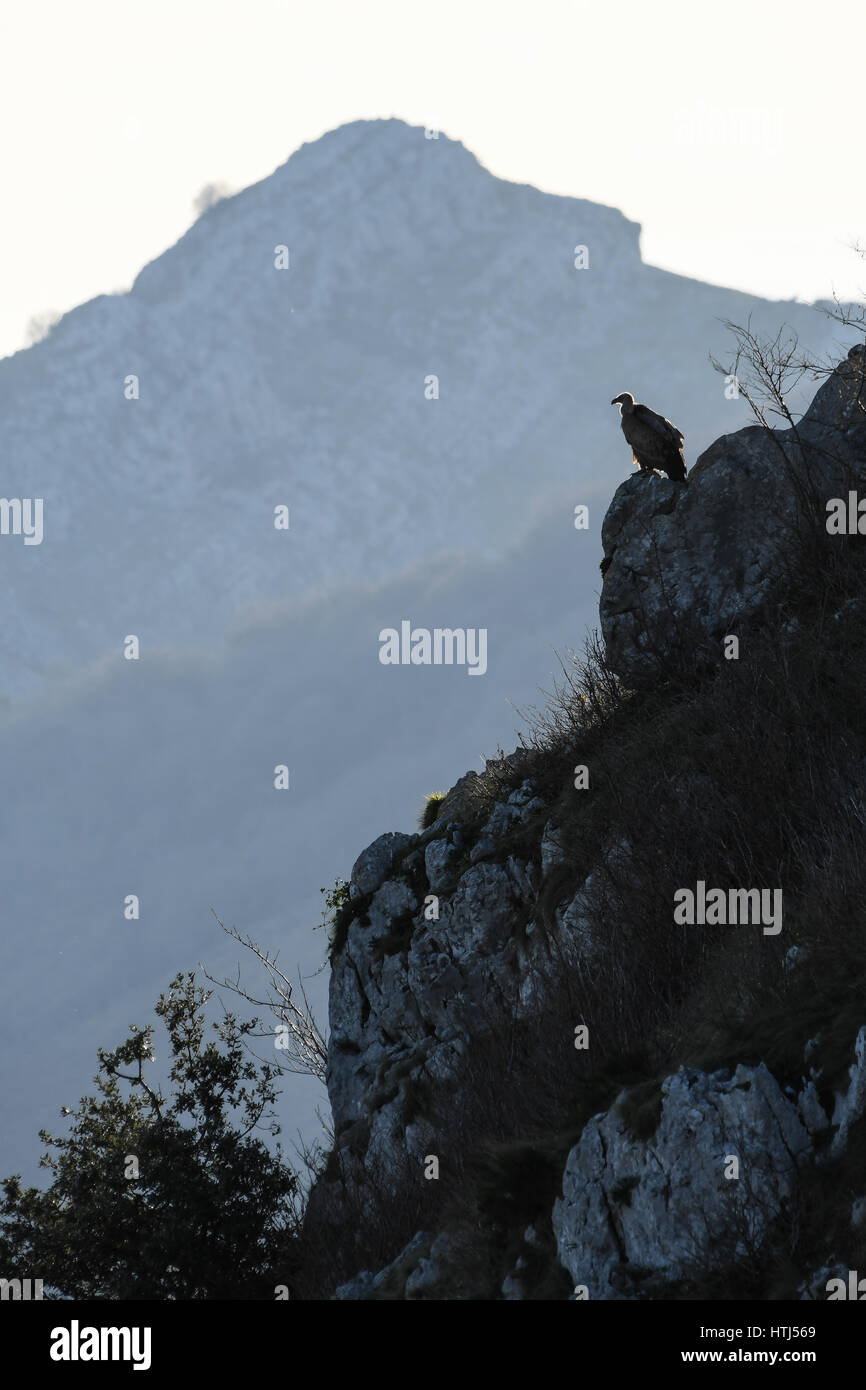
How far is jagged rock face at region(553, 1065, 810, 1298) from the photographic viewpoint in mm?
9008

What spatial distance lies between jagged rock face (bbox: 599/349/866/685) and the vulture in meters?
0.31

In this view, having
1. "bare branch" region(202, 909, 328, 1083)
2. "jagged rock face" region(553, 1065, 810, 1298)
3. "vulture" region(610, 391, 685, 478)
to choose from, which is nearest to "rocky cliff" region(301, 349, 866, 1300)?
"jagged rock face" region(553, 1065, 810, 1298)

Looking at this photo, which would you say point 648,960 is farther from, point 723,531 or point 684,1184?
A: point 723,531

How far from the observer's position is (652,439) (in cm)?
2194

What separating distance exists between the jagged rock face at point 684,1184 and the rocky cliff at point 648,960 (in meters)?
0.02

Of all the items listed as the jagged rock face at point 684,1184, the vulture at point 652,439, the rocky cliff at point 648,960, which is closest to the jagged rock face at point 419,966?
the rocky cliff at point 648,960

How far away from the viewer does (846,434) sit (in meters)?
21.6

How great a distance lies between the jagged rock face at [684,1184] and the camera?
29.6 feet

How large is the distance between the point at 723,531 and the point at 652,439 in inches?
78.4

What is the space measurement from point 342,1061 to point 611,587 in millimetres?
9525

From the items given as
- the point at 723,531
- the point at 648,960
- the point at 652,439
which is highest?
the point at 652,439

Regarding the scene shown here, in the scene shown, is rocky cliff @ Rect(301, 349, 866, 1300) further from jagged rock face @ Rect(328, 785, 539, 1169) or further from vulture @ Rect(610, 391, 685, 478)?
vulture @ Rect(610, 391, 685, 478)

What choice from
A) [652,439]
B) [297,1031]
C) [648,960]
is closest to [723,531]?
[652,439]
